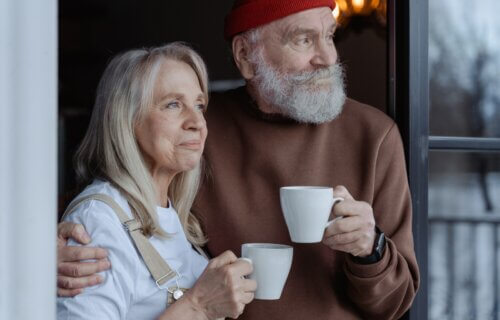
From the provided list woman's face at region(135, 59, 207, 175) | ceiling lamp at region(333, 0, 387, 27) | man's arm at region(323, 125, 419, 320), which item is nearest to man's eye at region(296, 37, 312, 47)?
man's arm at region(323, 125, 419, 320)

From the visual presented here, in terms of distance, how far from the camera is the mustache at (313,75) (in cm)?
198

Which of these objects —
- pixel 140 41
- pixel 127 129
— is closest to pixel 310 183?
pixel 127 129

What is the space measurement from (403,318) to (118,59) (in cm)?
113

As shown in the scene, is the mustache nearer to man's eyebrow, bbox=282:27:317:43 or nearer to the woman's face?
man's eyebrow, bbox=282:27:317:43

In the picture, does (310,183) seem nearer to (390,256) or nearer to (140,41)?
(390,256)

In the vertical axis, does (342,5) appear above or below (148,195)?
above

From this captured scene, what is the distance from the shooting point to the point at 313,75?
1.99 m

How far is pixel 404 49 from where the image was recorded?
2.15 metres

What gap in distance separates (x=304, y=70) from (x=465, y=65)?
71 centimetres

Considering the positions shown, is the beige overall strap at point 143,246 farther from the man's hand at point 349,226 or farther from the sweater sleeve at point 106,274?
the man's hand at point 349,226

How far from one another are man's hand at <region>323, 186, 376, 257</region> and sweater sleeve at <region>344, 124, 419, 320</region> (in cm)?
11
